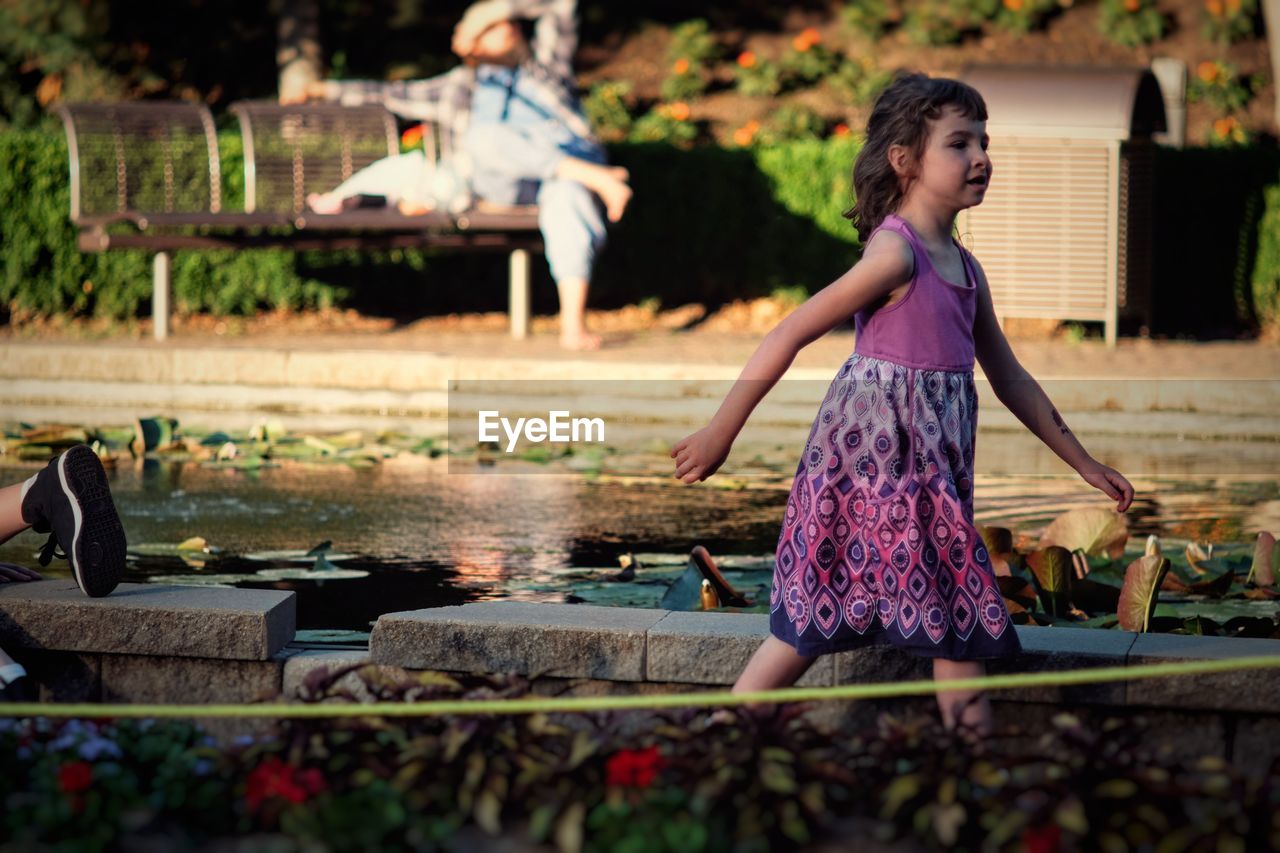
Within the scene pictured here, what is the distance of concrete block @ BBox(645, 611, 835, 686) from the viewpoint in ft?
12.3

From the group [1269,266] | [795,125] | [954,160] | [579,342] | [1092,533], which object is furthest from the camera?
→ [795,125]

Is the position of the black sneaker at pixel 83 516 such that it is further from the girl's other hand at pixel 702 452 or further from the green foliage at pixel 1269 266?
the green foliage at pixel 1269 266

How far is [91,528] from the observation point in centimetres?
396

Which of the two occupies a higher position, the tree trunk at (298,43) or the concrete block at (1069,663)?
the tree trunk at (298,43)

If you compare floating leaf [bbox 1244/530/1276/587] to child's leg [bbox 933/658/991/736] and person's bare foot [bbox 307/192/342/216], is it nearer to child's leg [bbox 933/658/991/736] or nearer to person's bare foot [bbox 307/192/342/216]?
child's leg [bbox 933/658/991/736]

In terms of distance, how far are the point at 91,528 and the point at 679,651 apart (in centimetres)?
133

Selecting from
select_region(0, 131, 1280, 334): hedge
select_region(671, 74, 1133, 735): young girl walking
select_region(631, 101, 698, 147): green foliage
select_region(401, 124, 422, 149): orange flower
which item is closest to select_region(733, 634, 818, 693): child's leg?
select_region(671, 74, 1133, 735): young girl walking

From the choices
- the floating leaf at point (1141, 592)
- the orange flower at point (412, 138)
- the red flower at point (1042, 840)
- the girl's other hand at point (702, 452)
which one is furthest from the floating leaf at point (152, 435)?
the red flower at point (1042, 840)

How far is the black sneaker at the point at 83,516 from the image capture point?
3.94 meters

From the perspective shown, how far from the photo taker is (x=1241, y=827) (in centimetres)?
287

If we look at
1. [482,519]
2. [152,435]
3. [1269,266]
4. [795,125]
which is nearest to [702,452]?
[482,519]

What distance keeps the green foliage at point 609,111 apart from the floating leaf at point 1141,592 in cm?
1339

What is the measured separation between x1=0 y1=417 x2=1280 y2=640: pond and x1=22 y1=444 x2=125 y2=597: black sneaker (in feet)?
2.60

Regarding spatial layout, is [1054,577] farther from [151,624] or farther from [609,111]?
[609,111]
